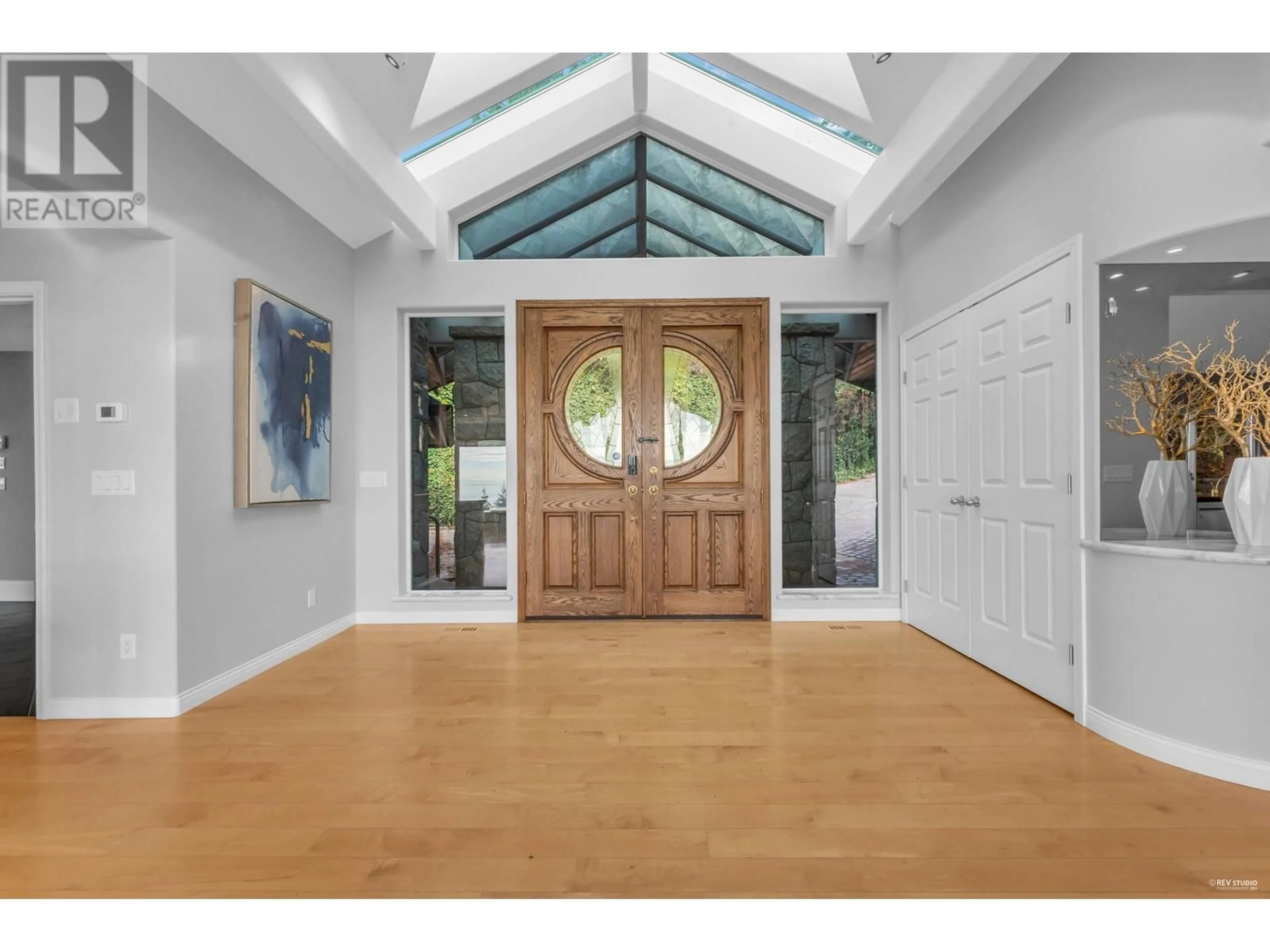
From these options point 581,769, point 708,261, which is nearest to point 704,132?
point 708,261

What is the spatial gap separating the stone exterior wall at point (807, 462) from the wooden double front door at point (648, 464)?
213 mm

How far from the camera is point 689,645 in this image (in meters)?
4.44

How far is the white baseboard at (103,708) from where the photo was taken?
316 cm

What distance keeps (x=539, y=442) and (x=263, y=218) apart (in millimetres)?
2293

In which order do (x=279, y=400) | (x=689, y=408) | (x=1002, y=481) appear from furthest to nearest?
1. (x=689, y=408)
2. (x=279, y=400)
3. (x=1002, y=481)

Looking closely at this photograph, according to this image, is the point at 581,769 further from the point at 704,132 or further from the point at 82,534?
the point at 704,132

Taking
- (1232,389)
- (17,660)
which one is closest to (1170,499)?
(1232,389)

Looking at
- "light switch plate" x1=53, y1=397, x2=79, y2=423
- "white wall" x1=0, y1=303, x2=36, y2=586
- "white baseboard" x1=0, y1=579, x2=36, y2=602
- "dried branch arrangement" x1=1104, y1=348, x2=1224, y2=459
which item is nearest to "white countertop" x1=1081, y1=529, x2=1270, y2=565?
"dried branch arrangement" x1=1104, y1=348, x2=1224, y2=459

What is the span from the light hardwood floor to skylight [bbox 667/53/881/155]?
357 centimetres

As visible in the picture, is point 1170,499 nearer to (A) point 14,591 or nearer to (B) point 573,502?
(B) point 573,502

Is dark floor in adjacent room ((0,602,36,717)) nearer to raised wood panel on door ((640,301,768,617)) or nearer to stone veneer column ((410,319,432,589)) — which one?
stone veneer column ((410,319,432,589))

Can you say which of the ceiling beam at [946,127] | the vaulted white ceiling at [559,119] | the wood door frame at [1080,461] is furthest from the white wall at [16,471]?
the wood door frame at [1080,461]

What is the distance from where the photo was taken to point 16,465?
260 inches

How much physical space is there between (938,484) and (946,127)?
2.16 m
